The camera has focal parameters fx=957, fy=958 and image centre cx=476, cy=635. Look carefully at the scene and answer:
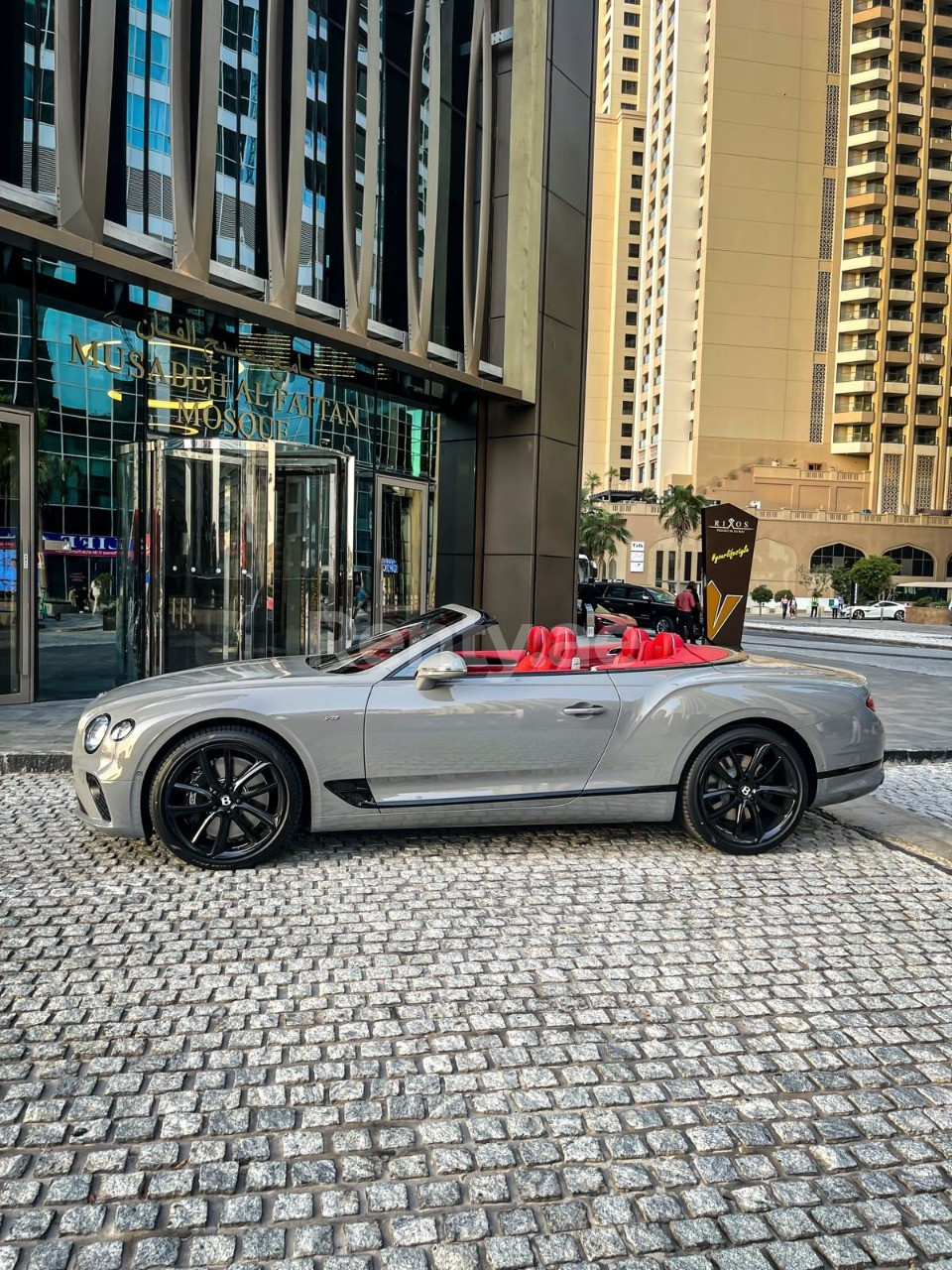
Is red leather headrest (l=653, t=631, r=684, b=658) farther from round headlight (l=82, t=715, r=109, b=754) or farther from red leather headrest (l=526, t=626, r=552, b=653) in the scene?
round headlight (l=82, t=715, r=109, b=754)

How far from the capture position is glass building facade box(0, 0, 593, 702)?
9.72 metres

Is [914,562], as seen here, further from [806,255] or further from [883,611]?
[806,255]

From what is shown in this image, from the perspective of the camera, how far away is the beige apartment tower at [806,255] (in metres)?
81.2

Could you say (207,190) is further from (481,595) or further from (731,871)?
(731,871)

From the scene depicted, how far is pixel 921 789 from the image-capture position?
24.4 feet

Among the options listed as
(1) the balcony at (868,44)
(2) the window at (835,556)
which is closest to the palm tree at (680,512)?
(2) the window at (835,556)

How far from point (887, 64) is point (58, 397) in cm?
9349

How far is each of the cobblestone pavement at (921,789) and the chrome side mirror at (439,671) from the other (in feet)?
11.5

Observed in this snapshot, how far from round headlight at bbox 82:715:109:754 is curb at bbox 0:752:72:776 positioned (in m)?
2.64

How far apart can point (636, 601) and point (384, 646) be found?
23275mm

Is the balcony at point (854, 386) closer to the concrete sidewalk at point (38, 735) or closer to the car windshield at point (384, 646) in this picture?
the concrete sidewalk at point (38, 735)

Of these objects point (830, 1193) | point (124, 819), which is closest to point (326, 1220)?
point (830, 1193)

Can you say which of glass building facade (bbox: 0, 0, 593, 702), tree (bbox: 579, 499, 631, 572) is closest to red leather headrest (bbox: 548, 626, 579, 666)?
glass building facade (bbox: 0, 0, 593, 702)

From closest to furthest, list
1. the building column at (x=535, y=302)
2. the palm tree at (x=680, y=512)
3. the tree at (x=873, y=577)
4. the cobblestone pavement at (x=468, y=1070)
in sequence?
the cobblestone pavement at (x=468, y=1070) → the building column at (x=535, y=302) → the tree at (x=873, y=577) → the palm tree at (x=680, y=512)
